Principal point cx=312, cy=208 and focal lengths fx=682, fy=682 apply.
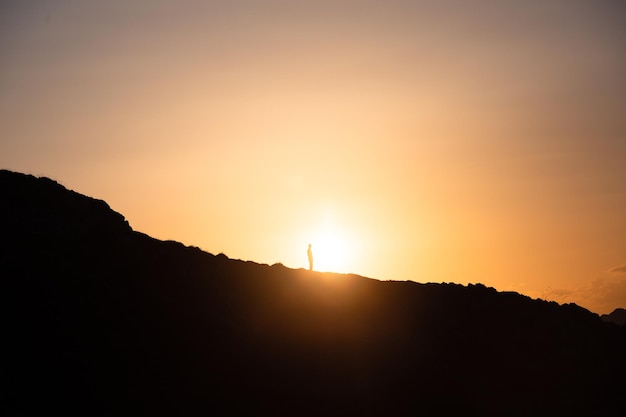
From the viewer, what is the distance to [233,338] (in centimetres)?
3994

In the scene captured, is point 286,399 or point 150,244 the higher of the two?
point 150,244

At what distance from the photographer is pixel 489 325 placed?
176 ft

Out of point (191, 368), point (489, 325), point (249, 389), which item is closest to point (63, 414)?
point (191, 368)

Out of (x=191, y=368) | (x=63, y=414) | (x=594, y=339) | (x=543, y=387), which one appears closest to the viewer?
(x=63, y=414)

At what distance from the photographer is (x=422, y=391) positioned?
140ft

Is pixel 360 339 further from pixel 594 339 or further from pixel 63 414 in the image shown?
pixel 594 339

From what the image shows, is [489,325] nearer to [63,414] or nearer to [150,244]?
[150,244]

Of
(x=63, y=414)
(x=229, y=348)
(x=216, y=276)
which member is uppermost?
(x=216, y=276)

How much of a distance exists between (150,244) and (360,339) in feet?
49.3

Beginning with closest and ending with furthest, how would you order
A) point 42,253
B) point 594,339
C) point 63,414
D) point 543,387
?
point 63,414
point 42,253
point 543,387
point 594,339

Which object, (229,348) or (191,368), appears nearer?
(191,368)

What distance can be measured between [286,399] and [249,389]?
2.20 metres

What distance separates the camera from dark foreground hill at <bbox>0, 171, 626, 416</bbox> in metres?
33.8

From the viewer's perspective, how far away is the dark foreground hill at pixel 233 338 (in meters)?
33.8
